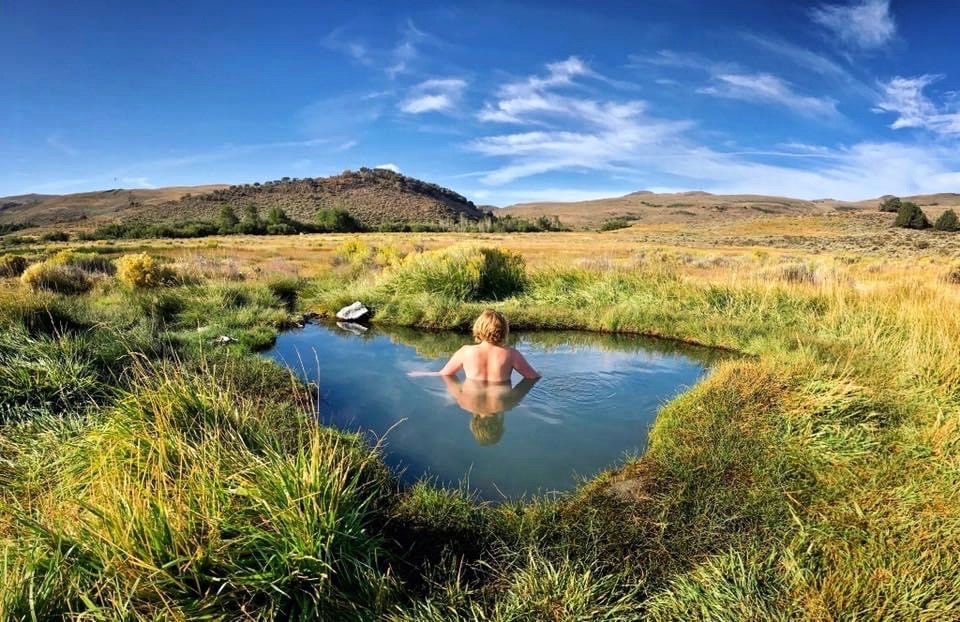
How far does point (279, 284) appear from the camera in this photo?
14.3 m

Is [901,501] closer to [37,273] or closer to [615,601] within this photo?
[615,601]

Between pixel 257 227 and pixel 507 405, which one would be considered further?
pixel 257 227

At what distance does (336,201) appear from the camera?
96.4 m

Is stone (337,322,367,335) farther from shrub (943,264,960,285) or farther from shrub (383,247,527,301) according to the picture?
shrub (943,264,960,285)

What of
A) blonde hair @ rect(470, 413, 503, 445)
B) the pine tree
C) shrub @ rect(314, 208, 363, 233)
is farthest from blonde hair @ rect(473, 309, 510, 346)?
shrub @ rect(314, 208, 363, 233)

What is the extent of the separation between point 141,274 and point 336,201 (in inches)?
3413

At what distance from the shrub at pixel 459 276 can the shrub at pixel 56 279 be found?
24.7ft

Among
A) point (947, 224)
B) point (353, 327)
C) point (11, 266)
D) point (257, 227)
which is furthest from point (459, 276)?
point (947, 224)

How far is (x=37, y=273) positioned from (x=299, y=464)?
13334mm

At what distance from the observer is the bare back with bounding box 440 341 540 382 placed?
255 inches

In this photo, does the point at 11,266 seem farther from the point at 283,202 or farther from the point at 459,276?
the point at 283,202

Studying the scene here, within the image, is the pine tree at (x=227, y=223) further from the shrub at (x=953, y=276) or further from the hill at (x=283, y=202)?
the shrub at (x=953, y=276)

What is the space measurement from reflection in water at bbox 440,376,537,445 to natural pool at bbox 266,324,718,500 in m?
0.01

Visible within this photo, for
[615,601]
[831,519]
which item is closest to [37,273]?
[615,601]
